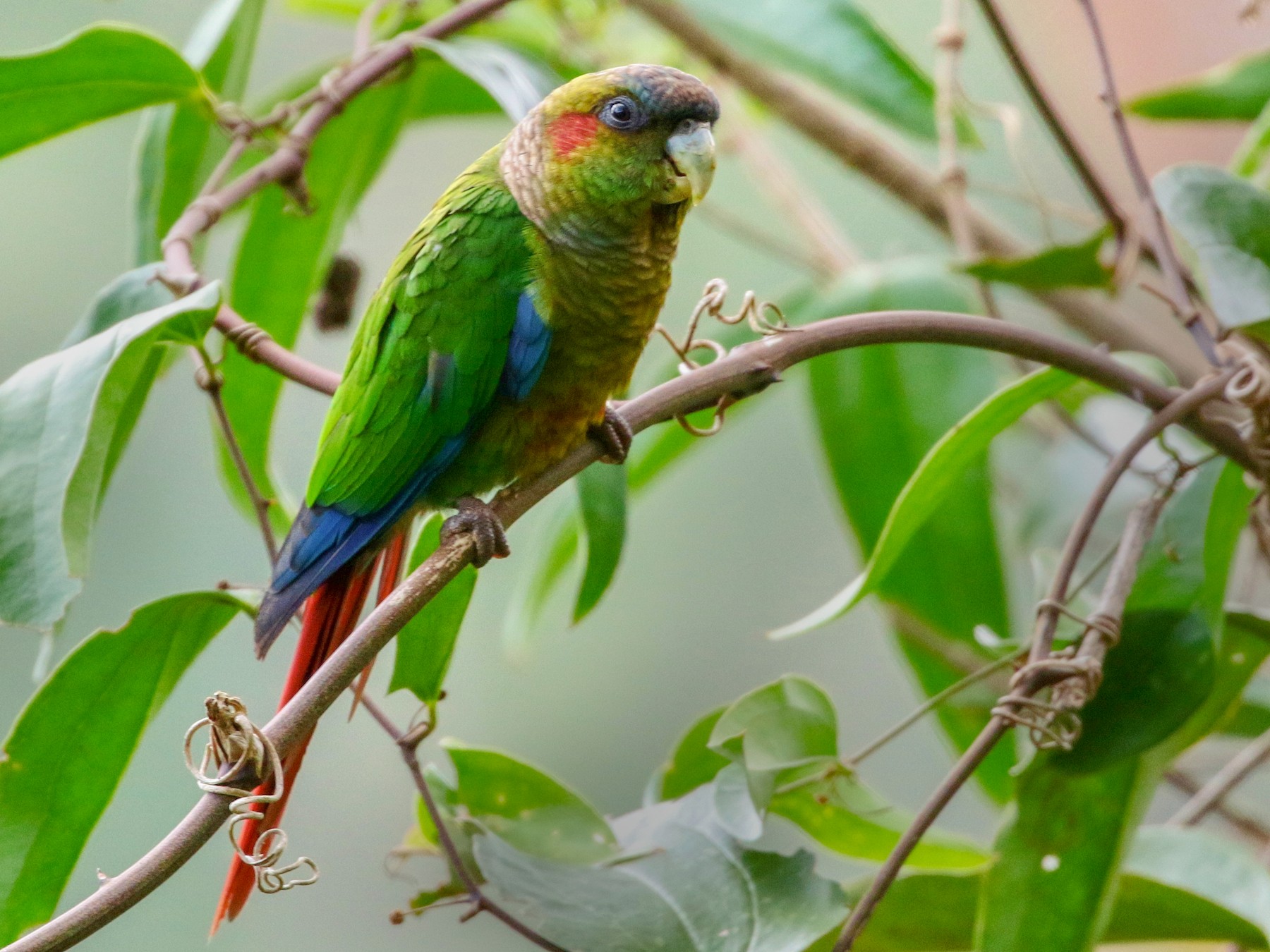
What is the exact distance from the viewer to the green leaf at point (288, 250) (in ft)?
4.03

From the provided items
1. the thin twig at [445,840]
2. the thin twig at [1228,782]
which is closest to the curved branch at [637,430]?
the thin twig at [445,840]

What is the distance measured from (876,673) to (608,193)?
2.26 meters

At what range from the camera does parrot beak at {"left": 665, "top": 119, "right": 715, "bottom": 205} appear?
1.03 meters

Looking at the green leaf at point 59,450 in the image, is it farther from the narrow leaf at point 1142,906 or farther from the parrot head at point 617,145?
the narrow leaf at point 1142,906

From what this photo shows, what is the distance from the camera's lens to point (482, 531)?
2.97 ft

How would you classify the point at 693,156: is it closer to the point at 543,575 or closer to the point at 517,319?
the point at 517,319

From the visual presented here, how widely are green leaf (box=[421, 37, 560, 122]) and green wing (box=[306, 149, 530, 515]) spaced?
13 cm

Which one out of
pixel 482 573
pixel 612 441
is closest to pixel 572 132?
pixel 612 441

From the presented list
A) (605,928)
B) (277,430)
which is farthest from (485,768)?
(277,430)

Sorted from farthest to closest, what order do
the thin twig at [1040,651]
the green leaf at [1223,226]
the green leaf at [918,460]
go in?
the green leaf at [918,460] < the green leaf at [1223,226] < the thin twig at [1040,651]

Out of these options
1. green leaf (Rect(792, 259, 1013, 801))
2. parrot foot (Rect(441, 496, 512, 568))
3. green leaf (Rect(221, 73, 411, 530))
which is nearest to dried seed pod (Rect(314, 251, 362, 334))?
green leaf (Rect(221, 73, 411, 530))

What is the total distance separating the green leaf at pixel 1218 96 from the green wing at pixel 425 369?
0.82 metres

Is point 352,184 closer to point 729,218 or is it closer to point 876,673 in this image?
point 729,218

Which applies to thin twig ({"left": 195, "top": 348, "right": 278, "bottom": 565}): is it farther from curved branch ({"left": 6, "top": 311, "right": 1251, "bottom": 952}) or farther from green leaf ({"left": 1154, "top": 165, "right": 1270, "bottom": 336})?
green leaf ({"left": 1154, "top": 165, "right": 1270, "bottom": 336})
